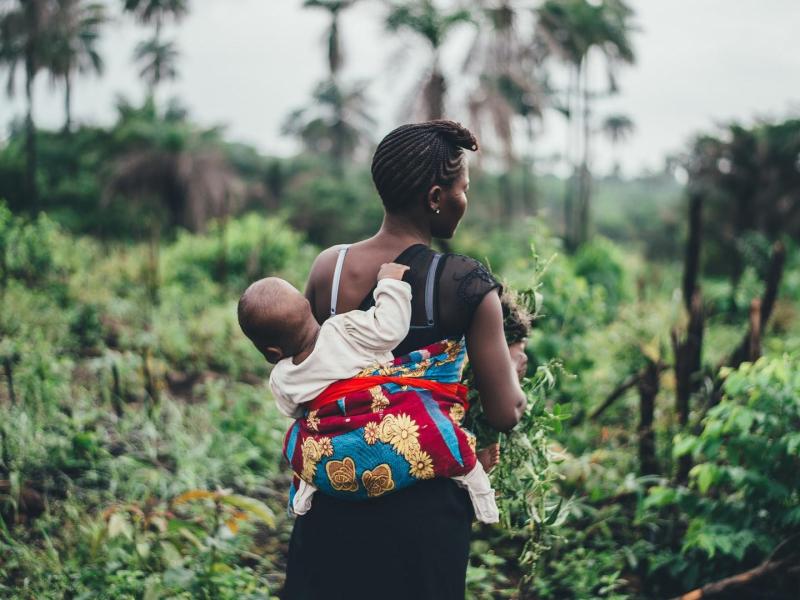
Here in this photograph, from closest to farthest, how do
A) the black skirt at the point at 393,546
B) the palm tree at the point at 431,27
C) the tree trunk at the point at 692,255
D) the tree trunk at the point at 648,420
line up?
the black skirt at the point at 393,546, the tree trunk at the point at 648,420, the tree trunk at the point at 692,255, the palm tree at the point at 431,27

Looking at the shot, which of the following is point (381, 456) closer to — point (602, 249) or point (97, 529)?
point (97, 529)

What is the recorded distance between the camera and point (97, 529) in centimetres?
299

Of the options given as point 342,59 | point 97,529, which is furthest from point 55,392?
point 342,59

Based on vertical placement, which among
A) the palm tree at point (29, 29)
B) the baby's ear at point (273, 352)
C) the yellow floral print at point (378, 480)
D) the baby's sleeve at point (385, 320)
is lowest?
the yellow floral print at point (378, 480)

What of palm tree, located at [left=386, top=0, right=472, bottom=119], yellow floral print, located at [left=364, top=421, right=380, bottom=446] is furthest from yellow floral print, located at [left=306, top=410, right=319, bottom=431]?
palm tree, located at [left=386, top=0, right=472, bottom=119]

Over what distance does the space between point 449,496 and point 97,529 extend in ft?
6.56

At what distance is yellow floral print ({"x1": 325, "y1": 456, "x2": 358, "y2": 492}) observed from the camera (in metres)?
1.58

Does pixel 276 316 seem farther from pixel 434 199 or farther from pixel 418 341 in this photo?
pixel 434 199

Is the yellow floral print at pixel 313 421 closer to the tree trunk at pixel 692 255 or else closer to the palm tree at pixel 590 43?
the tree trunk at pixel 692 255

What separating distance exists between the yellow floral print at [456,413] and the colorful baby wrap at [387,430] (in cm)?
2

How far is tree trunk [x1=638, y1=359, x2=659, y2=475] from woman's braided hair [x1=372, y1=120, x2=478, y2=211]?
2242 mm

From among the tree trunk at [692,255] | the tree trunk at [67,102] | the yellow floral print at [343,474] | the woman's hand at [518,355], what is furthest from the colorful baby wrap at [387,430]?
the tree trunk at [67,102]

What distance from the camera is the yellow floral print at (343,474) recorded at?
5.19 feet

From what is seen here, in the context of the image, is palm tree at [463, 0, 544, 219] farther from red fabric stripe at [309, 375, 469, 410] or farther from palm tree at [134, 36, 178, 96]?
palm tree at [134, 36, 178, 96]
